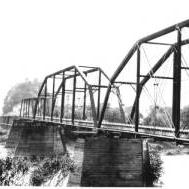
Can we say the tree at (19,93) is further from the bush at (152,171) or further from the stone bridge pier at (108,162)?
the stone bridge pier at (108,162)

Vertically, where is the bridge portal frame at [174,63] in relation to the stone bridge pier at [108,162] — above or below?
above

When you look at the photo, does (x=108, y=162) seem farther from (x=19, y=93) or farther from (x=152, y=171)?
(x=19, y=93)

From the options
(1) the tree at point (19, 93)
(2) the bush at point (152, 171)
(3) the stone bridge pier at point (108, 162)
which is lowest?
(2) the bush at point (152, 171)

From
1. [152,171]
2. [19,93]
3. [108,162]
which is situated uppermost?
[19,93]

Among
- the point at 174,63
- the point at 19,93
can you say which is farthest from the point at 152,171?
the point at 19,93

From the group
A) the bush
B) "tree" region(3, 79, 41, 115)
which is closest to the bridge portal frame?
the bush

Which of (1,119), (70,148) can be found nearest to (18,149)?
(70,148)

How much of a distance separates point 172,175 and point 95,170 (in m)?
14.7

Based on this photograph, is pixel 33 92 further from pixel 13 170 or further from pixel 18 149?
pixel 13 170

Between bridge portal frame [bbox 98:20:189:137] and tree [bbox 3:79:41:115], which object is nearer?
bridge portal frame [bbox 98:20:189:137]

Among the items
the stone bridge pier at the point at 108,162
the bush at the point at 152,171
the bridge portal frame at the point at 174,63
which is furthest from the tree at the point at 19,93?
the bridge portal frame at the point at 174,63

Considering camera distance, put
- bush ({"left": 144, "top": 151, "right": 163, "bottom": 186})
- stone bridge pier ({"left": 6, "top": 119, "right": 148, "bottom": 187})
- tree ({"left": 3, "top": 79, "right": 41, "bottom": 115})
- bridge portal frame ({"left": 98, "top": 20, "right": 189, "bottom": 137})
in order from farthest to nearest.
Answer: tree ({"left": 3, "top": 79, "right": 41, "bottom": 115}) < bush ({"left": 144, "top": 151, "right": 163, "bottom": 186}) < stone bridge pier ({"left": 6, "top": 119, "right": 148, "bottom": 187}) < bridge portal frame ({"left": 98, "top": 20, "right": 189, "bottom": 137})

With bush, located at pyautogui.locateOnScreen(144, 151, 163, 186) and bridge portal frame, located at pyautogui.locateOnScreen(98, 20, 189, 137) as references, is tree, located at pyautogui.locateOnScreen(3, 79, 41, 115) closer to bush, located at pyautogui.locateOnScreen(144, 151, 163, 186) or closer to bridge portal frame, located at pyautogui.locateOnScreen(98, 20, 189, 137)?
bush, located at pyautogui.locateOnScreen(144, 151, 163, 186)

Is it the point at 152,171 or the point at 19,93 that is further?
the point at 19,93
